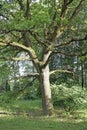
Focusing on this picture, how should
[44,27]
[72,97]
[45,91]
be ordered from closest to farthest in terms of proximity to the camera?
[44,27], [72,97], [45,91]

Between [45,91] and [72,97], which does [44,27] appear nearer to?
[45,91]

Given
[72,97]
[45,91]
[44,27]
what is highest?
[44,27]

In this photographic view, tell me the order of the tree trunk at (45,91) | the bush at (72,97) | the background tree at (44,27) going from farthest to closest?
the tree trunk at (45,91) < the bush at (72,97) < the background tree at (44,27)

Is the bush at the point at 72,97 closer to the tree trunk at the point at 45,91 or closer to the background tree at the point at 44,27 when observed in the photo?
the tree trunk at the point at 45,91

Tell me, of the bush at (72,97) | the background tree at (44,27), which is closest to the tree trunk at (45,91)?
the background tree at (44,27)

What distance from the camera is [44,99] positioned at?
17.5 metres

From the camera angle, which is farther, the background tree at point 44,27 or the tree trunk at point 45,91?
Result: the tree trunk at point 45,91

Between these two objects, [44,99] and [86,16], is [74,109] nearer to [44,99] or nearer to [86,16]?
[44,99]

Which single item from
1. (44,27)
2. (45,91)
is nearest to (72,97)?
(45,91)

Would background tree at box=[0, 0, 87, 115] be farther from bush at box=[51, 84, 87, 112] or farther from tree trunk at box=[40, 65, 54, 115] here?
bush at box=[51, 84, 87, 112]

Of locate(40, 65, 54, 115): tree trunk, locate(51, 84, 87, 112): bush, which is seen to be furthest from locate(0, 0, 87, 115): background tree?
locate(51, 84, 87, 112): bush

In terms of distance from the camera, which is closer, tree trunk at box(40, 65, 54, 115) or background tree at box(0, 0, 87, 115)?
background tree at box(0, 0, 87, 115)

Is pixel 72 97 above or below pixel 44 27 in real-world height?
below

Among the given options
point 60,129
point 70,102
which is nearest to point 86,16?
point 70,102
